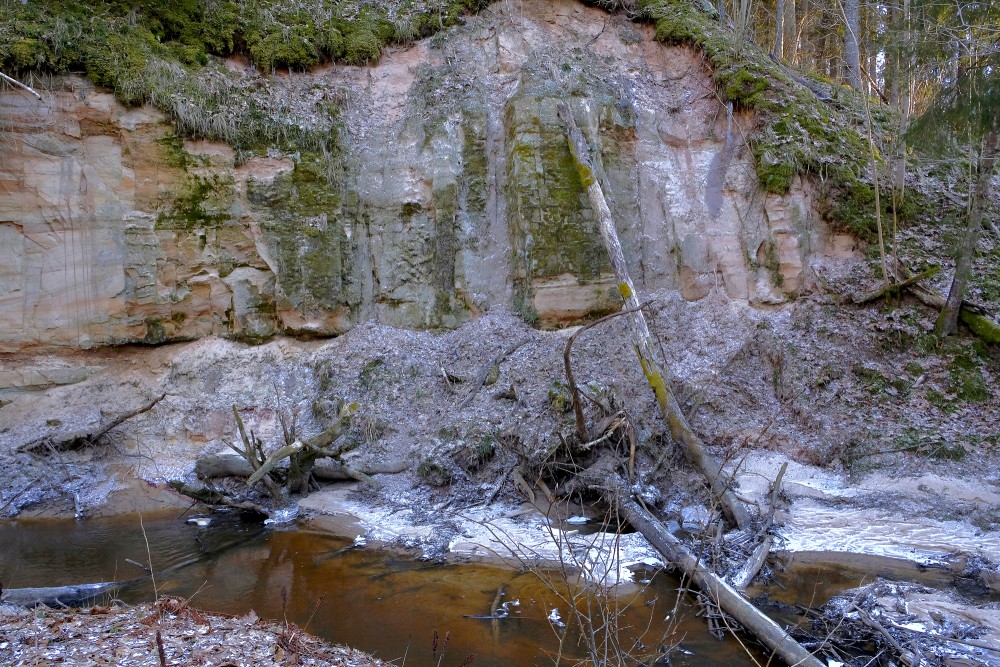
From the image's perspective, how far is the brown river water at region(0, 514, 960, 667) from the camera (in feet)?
16.1

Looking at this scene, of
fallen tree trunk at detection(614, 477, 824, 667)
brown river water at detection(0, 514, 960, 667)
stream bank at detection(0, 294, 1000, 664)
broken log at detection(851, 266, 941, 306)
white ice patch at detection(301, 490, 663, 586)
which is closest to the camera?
fallen tree trunk at detection(614, 477, 824, 667)

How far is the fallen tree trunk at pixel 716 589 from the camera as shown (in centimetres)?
444

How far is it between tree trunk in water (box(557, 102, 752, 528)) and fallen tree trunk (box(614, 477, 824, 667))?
0.83m

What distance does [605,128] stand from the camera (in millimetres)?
11578

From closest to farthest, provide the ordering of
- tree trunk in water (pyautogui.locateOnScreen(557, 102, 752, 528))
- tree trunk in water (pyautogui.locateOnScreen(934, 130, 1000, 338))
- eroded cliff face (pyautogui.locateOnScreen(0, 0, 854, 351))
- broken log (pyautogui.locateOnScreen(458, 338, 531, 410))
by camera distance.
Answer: tree trunk in water (pyautogui.locateOnScreen(557, 102, 752, 528)), tree trunk in water (pyautogui.locateOnScreen(934, 130, 1000, 338)), broken log (pyautogui.locateOnScreen(458, 338, 531, 410)), eroded cliff face (pyautogui.locateOnScreen(0, 0, 854, 351))

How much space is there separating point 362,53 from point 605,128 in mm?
4911

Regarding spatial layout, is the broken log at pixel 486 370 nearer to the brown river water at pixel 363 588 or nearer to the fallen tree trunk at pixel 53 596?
the brown river water at pixel 363 588

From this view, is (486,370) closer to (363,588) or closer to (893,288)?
(363,588)

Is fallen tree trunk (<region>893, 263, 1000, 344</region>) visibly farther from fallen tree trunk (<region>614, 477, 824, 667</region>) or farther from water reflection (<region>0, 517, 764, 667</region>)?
water reflection (<region>0, 517, 764, 667</region>)

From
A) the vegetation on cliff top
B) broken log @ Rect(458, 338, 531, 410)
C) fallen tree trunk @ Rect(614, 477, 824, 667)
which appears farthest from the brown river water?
the vegetation on cliff top

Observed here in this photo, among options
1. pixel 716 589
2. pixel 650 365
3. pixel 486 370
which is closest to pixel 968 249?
pixel 650 365

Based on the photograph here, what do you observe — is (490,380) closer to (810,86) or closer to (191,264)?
(191,264)

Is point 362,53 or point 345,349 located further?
point 362,53

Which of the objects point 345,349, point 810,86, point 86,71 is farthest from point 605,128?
point 86,71
